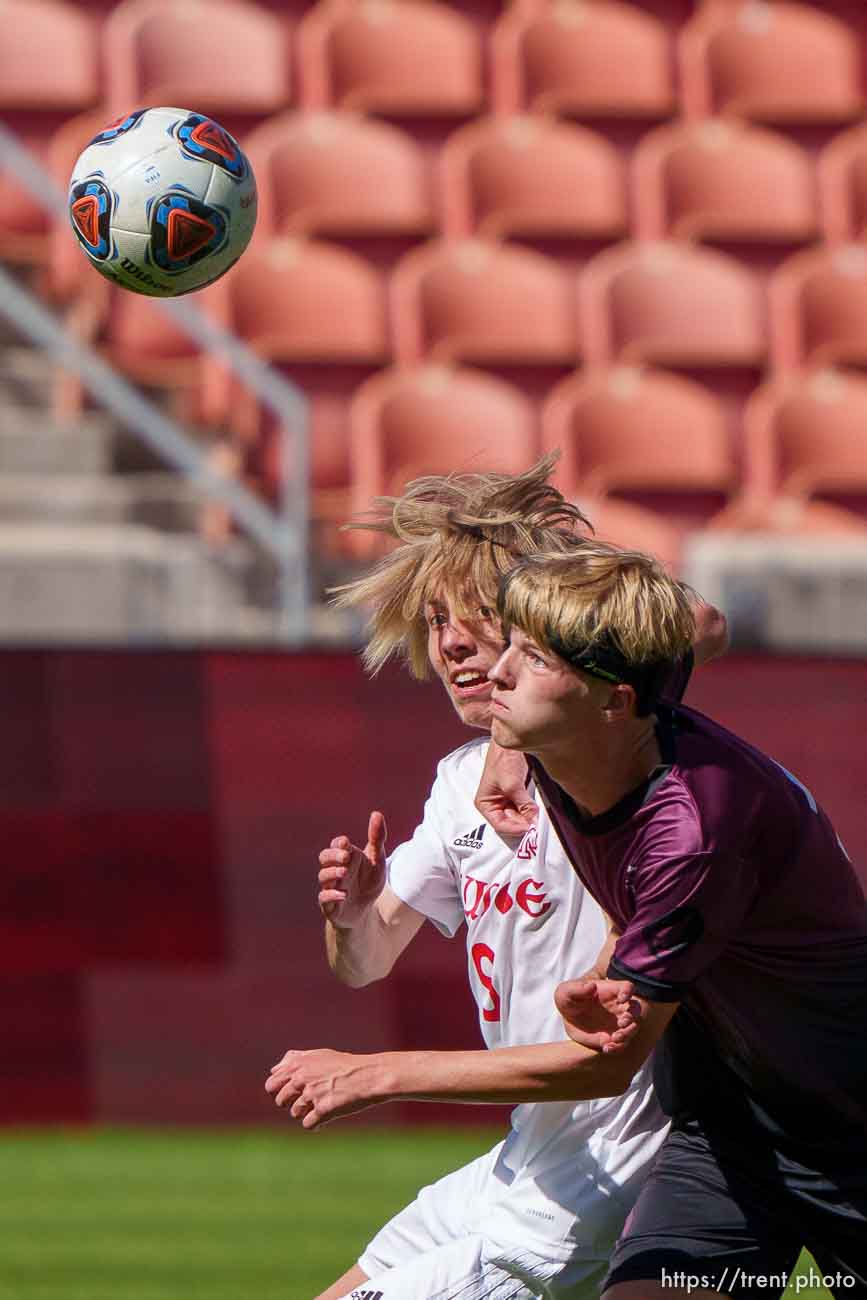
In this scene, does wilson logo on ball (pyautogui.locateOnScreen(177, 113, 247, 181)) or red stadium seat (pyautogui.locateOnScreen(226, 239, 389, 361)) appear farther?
red stadium seat (pyautogui.locateOnScreen(226, 239, 389, 361))

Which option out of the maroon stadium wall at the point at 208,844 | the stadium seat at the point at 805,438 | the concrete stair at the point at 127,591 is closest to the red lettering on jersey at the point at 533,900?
the maroon stadium wall at the point at 208,844

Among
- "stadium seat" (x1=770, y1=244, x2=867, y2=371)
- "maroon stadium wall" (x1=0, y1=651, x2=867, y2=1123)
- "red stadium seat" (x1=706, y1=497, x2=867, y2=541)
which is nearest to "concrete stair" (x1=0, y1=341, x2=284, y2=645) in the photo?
"maroon stadium wall" (x1=0, y1=651, x2=867, y2=1123)

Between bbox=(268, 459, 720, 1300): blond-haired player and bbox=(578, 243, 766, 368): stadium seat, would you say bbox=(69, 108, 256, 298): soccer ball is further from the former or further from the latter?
bbox=(578, 243, 766, 368): stadium seat

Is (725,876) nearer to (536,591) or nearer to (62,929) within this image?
(536,591)

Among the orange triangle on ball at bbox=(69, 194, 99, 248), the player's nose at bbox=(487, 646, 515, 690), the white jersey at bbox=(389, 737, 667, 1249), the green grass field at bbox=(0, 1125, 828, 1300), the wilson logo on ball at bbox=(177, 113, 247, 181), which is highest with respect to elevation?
the wilson logo on ball at bbox=(177, 113, 247, 181)

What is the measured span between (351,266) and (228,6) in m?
2.30

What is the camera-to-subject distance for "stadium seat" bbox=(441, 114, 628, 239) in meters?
13.4

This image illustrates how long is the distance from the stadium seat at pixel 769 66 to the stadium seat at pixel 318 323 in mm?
2951

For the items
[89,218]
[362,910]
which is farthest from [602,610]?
[89,218]

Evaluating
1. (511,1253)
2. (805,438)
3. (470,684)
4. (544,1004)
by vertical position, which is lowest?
(511,1253)

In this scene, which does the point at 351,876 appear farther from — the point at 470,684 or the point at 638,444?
the point at 638,444

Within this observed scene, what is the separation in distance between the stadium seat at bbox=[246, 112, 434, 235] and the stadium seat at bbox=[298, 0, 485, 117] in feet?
1.49

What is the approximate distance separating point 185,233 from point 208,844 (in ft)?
11.7

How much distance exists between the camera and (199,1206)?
699 centimetres
